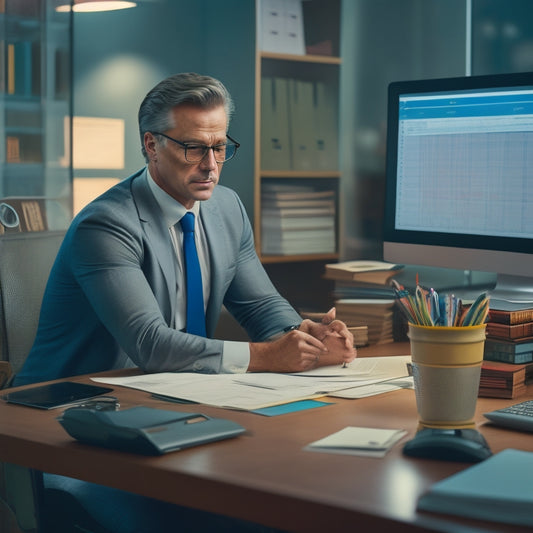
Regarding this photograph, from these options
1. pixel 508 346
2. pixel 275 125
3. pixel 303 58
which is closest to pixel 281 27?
pixel 303 58

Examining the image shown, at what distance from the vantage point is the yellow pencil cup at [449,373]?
1216mm

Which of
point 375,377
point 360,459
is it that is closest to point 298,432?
point 360,459

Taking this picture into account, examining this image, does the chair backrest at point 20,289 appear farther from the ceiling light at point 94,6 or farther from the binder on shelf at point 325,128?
the binder on shelf at point 325,128

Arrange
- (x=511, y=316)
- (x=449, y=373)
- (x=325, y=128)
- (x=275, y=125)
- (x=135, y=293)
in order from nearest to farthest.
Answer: (x=449, y=373) < (x=511, y=316) < (x=135, y=293) < (x=275, y=125) < (x=325, y=128)

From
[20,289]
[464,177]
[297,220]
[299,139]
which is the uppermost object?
[299,139]

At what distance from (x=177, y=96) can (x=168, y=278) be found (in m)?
0.42

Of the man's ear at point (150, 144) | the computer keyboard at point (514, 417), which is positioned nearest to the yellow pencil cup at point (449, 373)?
the computer keyboard at point (514, 417)

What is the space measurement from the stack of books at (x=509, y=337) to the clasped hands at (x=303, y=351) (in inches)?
11.4

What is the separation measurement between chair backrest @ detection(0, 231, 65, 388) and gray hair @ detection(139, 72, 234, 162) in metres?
0.38

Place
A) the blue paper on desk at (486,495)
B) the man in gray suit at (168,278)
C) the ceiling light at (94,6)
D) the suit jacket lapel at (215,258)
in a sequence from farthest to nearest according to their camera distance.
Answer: the ceiling light at (94,6)
the suit jacket lapel at (215,258)
the man in gray suit at (168,278)
the blue paper on desk at (486,495)

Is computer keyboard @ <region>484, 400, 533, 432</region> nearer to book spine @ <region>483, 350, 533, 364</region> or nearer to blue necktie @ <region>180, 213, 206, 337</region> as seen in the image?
book spine @ <region>483, 350, 533, 364</region>

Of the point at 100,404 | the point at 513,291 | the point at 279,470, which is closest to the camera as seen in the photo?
the point at 279,470

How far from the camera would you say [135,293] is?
1.72m

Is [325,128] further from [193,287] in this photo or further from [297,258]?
[193,287]
